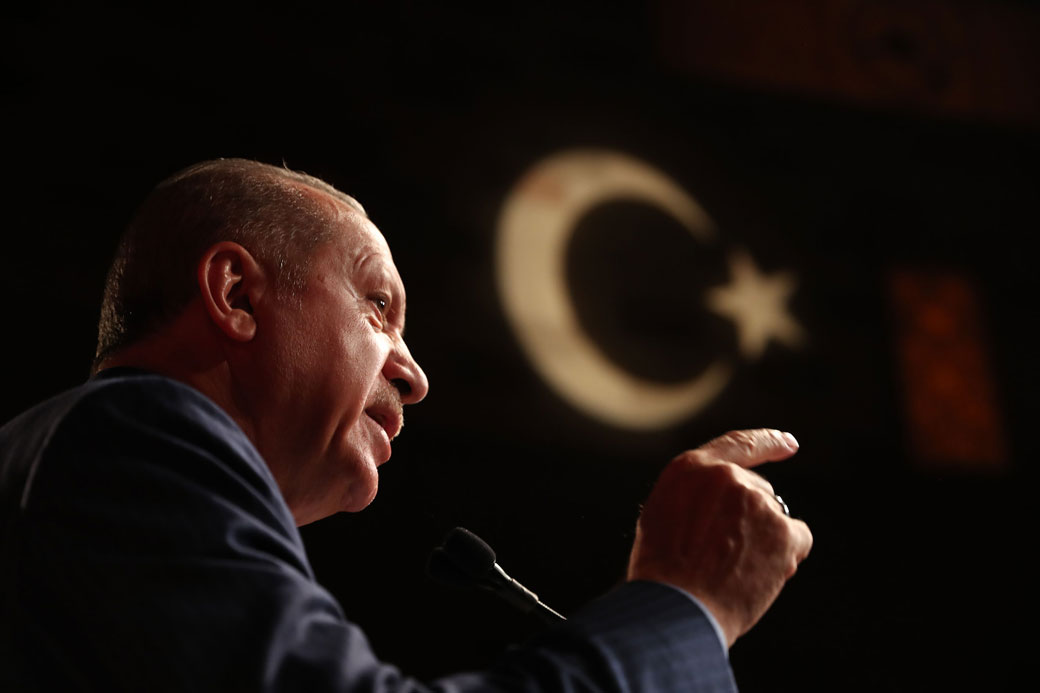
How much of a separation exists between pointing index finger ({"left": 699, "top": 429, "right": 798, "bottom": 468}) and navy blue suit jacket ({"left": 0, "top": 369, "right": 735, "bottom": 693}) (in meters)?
0.19

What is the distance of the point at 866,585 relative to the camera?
3039 mm

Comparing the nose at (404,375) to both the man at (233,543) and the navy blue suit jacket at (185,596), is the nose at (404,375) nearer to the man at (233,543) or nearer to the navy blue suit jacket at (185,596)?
the man at (233,543)

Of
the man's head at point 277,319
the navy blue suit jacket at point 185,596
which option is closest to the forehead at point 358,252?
the man's head at point 277,319

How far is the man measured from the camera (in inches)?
25.7

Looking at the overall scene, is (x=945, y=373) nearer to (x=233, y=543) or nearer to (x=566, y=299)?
(x=566, y=299)

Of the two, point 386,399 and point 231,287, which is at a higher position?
point 231,287

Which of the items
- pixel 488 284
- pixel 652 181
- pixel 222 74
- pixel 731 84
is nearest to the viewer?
pixel 222 74

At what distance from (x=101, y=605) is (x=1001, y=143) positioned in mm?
4304

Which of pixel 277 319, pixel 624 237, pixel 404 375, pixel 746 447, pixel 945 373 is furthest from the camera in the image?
pixel 945 373

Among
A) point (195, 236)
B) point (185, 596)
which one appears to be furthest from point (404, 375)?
point (185, 596)

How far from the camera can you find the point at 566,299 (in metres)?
3.19

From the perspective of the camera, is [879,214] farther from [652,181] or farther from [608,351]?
[608,351]

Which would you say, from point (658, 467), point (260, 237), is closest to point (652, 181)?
point (658, 467)

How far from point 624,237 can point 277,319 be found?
2.36 meters
